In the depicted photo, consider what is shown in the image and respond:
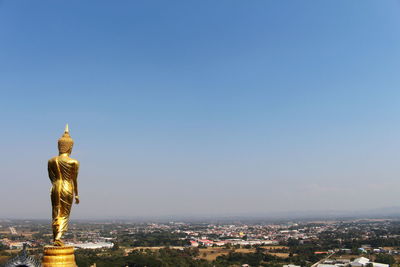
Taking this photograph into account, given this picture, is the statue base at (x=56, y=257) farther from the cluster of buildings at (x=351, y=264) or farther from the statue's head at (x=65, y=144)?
the cluster of buildings at (x=351, y=264)

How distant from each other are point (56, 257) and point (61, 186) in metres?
1.27

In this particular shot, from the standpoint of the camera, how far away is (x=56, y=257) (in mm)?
7273

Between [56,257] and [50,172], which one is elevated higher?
[50,172]

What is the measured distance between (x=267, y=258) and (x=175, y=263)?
953 cm

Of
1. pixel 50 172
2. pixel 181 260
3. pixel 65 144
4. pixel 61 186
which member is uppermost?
pixel 65 144

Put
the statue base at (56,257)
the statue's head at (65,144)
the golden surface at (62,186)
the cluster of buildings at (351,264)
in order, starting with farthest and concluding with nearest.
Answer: the cluster of buildings at (351,264) < the statue's head at (65,144) < the golden surface at (62,186) < the statue base at (56,257)

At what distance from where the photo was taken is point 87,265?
2480cm

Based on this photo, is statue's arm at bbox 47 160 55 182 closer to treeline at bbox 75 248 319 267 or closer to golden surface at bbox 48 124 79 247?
golden surface at bbox 48 124 79 247

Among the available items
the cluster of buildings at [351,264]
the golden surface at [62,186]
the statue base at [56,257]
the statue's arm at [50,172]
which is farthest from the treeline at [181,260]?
the statue base at [56,257]

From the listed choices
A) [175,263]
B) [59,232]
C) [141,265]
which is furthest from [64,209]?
[175,263]

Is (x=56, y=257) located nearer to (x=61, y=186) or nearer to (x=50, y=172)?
(x=61, y=186)

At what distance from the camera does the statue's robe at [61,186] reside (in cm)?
784

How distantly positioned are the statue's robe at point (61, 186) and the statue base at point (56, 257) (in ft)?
1.67

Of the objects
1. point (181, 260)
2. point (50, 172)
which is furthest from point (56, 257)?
point (181, 260)
